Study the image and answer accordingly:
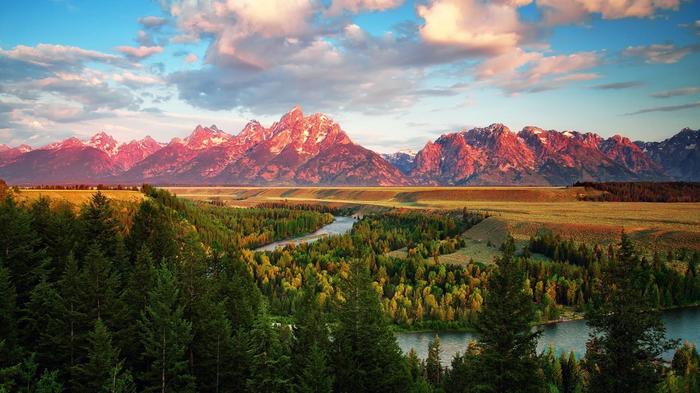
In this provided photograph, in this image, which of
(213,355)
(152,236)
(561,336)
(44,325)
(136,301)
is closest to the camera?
(213,355)

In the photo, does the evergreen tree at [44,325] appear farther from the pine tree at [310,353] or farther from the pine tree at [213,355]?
the pine tree at [310,353]

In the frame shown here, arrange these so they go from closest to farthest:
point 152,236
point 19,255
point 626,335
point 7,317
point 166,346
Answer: point 626,335
point 166,346
point 7,317
point 19,255
point 152,236

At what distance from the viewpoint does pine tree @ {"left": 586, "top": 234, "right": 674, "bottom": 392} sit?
2638 cm

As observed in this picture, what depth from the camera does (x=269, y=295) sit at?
90375 millimetres

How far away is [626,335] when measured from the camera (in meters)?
26.9

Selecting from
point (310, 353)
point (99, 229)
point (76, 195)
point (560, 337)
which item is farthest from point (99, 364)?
point (76, 195)

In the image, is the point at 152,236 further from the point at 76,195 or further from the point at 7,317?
the point at 76,195

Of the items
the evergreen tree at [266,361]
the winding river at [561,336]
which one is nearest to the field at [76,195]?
the winding river at [561,336]

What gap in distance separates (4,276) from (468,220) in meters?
155

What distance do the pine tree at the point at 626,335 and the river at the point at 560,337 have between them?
36.9m

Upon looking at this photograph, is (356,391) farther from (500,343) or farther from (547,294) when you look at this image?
(547,294)

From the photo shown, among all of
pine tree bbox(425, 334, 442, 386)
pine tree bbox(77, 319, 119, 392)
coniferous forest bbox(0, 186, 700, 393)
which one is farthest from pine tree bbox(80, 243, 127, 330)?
pine tree bbox(425, 334, 442, 386)

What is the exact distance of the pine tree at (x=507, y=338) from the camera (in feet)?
81.7

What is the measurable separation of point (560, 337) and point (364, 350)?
167ft
